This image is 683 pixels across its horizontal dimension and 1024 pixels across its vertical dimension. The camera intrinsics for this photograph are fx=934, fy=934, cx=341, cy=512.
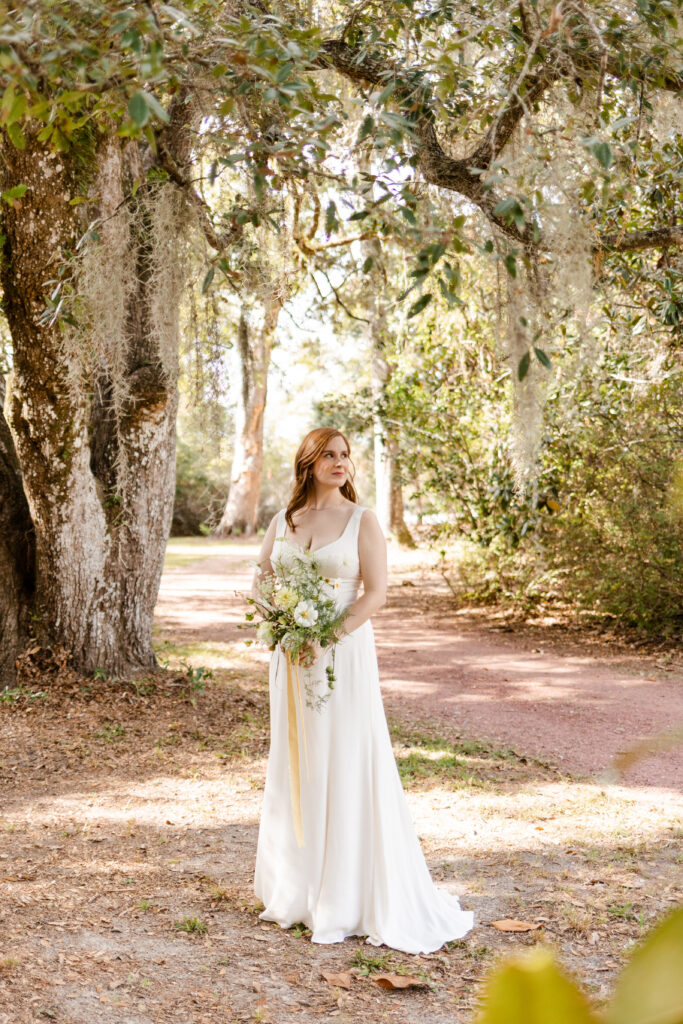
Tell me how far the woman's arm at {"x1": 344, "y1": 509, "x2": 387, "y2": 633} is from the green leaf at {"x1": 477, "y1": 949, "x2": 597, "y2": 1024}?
347cm

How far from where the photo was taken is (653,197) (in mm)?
6211

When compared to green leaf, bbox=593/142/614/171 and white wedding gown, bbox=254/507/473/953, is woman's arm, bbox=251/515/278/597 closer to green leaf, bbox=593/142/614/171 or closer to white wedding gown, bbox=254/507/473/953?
white wedding gown, bbox=254/507/473/953

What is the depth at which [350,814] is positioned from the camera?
12.4 ft

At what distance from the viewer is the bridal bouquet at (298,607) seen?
12.0ft

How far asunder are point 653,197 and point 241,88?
3.97m

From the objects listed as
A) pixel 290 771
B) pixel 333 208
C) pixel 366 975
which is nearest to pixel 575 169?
pixel 333 208

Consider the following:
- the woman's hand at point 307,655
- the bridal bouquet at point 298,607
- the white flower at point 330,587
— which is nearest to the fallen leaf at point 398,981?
the bridal bouquet at point 298,607

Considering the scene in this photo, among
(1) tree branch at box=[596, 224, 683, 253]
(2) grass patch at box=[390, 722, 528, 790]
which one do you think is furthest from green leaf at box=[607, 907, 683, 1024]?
(2) grass patch at box=[390, 722, 528, 790]

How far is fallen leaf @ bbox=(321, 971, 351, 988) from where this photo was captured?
3.38 metres

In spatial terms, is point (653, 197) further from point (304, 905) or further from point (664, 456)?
point (304, 905)

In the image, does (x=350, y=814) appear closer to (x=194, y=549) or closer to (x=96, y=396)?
(x=96, y=396)

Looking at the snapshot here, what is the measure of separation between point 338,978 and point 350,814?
603mm

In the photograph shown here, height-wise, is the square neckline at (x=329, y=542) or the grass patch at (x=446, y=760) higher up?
the square neckline at (x=329, y=542)

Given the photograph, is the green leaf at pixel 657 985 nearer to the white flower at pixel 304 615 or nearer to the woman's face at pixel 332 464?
the white flower at pixel 304 615
